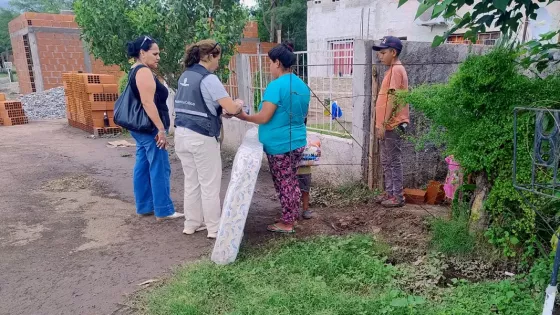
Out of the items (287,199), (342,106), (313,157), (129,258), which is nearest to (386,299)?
(287,199)

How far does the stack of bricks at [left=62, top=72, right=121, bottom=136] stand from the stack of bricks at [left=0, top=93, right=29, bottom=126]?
255 centimetres

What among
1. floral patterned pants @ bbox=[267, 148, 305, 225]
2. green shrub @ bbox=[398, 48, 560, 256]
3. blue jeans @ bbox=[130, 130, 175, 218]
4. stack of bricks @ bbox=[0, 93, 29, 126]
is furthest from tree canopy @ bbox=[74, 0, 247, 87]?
stack of bricks @ bbox=[0, 93, 29, 126]

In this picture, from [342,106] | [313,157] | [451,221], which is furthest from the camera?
[342,106]

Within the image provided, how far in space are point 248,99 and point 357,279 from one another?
449 centimetres

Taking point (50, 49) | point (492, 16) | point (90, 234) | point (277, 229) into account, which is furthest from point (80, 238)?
point (50, 49)

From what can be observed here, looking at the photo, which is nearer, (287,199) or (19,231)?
(287,199)

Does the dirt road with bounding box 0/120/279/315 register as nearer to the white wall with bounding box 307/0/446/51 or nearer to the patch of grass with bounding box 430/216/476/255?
the patch of grass with bounding box 430/216/476/255

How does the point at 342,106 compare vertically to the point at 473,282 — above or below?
above

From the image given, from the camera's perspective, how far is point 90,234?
4.12 metres

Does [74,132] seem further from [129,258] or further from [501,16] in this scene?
[501,16]

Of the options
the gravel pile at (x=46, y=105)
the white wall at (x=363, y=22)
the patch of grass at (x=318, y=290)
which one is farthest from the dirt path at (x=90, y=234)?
the gravel pile at (x=46, y=105)

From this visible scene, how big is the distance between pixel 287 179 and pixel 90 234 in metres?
2.08

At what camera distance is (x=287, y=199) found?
382cm

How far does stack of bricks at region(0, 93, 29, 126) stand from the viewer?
11664mm
